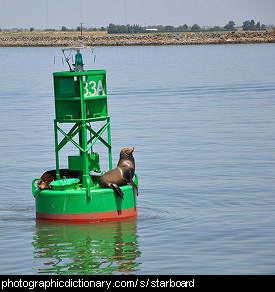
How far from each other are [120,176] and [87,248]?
1.81 meters

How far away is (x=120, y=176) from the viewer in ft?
58.2

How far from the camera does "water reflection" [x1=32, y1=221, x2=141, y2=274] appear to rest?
50.5 feet

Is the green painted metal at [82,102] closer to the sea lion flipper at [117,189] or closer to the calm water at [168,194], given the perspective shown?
the sea lion flipper at [117,189]

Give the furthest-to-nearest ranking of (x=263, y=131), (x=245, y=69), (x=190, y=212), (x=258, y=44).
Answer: (x=258, y=44) → (x=245, y=69) → (x=263, y=131) → (x=190, y=212)

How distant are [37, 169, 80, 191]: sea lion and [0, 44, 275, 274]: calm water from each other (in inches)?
34.0

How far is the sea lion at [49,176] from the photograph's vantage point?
709 inches

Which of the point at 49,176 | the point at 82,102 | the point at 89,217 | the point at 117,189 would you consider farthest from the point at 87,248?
the point at 82,102

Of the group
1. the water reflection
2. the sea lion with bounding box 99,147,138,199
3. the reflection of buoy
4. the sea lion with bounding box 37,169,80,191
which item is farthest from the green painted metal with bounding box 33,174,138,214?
the water reflection

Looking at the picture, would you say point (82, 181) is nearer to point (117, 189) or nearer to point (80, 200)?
point (80, 200)
